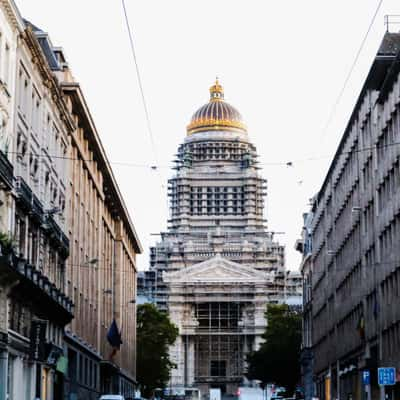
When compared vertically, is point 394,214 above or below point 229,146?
below

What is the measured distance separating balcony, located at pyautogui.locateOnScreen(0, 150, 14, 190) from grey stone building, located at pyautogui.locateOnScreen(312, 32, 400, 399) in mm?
16116

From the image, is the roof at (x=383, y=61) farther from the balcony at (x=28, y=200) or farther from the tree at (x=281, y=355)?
the tree at (x=281, y=355)

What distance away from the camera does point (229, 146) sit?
7805 inches

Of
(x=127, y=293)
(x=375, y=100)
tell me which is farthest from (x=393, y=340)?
(x=127, y=293)

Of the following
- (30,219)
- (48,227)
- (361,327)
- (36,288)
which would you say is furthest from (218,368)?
(36,288)

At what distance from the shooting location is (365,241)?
60.5 metres

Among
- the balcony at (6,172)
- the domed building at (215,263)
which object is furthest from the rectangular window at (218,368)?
the balcony at (6,172)

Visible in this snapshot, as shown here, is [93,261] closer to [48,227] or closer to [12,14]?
[48,227]

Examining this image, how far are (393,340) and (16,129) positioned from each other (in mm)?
19205

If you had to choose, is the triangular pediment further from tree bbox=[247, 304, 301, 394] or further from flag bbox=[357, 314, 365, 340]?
flag bbox=[357, 314, 365, 340]

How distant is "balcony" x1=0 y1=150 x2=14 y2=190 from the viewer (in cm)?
3996

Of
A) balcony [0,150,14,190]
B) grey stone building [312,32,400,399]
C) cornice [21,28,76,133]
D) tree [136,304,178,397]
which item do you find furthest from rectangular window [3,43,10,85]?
tree [136,304,178,397]

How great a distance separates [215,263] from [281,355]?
5598 cm

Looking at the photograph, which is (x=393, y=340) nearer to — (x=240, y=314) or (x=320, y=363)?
Answer: (x=320, y=363)
